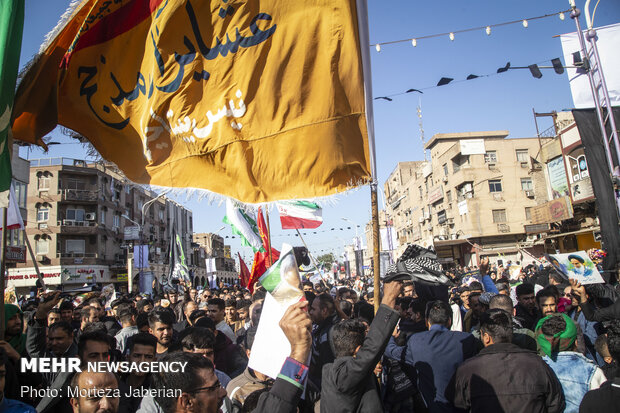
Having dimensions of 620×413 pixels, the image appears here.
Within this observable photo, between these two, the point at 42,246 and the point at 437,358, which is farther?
the point at 42,246

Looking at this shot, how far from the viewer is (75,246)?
43344mm

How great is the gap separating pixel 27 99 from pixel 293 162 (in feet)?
8.51

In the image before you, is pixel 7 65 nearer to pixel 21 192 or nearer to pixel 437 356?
pixel 437 356

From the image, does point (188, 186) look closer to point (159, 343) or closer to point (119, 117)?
point (119, 117)

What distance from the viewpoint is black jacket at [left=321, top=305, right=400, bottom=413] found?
103 inches

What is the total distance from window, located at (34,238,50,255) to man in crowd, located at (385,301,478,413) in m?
46.0

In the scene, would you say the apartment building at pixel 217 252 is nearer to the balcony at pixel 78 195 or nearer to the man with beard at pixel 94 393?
the balcony at pixel 78 195

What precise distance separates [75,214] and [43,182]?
4.26 m

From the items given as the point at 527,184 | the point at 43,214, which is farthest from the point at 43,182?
the point at 527,184

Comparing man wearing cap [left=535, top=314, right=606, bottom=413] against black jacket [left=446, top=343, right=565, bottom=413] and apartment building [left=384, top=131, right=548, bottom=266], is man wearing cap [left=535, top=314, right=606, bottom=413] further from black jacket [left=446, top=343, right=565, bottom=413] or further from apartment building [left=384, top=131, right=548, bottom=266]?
apartment building [left=384, top=131, right=548, bottom=266]

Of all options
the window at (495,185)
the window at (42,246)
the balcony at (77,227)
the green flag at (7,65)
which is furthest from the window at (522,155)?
the window at (42,246)

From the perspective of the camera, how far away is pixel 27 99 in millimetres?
3879

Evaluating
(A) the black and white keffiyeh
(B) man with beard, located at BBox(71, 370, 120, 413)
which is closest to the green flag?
(B) man with beard, located at BBox(71, 370, 120, 413)

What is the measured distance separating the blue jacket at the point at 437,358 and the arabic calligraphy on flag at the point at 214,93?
183 cm
